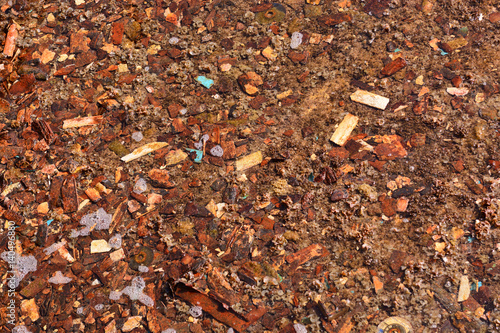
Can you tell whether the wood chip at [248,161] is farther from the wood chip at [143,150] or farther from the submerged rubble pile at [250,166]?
the wood chip at [143,150]

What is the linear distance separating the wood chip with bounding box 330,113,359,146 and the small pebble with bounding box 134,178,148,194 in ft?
6.54

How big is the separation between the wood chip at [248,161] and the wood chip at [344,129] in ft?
2.63

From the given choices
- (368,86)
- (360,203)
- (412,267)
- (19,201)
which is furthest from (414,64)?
(19,201)

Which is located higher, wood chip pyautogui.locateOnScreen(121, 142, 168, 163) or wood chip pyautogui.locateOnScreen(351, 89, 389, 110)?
wood chip pyautogui.locateOnScreen(351, 89, 389, 110)

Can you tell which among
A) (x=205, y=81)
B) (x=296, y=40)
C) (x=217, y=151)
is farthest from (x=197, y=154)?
(x=296, y=40)

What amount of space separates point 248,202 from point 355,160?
1.19m

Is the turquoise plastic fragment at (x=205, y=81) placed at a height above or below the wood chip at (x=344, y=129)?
above

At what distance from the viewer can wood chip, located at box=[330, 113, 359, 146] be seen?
392 centimetres

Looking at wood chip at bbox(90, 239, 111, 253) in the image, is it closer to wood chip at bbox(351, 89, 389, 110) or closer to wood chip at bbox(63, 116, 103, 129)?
wood chip at bbox(63, 116, 103, 129)

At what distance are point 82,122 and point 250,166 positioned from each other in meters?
1.93

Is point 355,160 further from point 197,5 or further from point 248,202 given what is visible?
point 197,5

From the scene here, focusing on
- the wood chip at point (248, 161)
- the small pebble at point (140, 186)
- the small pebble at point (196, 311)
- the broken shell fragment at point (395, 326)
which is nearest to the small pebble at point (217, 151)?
the wood chip at point (248, 161)

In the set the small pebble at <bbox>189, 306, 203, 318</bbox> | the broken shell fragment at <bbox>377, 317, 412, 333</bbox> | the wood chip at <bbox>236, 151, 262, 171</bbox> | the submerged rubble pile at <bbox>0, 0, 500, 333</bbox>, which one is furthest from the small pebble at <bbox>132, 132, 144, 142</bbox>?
the broken shell fragment at <bbox>377, 317, 412, 333</bbox>

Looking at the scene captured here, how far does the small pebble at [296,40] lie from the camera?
4.48m
